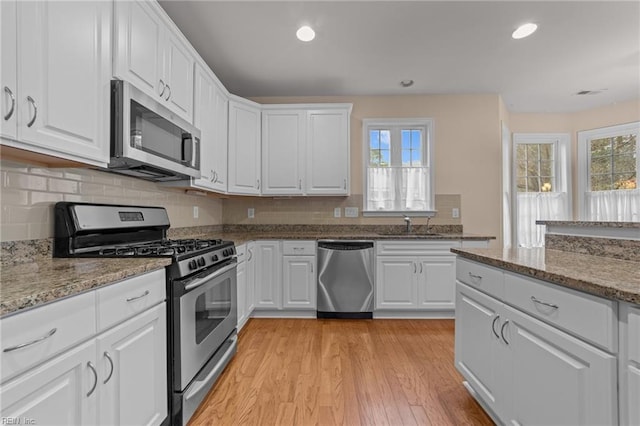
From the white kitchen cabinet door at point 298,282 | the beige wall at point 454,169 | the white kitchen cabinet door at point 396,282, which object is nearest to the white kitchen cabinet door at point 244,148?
the beige wall at point 454,169

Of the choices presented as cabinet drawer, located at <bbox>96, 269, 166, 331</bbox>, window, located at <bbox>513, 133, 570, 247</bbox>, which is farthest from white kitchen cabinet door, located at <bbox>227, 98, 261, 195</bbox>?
window, located at <bbox>513, 133, 570, 247</bbox>

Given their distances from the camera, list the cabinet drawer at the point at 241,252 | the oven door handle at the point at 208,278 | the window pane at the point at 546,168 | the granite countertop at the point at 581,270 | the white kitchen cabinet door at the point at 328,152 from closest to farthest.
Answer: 1. the granite countertop at the point at 581,270
2. the oven door handle at the point at 208,278
3. the cabinet drawer at the point at 241,252
4. the white kitchen cabinet door at the point at 328,152
5. the window pane at the point at 546,168

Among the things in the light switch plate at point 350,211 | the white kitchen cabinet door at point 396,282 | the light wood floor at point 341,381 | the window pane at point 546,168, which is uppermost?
the window pane at point 546,168

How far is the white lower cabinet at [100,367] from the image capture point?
82cm

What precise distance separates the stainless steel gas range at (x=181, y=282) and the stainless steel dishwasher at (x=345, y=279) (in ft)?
3.97

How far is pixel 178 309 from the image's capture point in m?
1.53

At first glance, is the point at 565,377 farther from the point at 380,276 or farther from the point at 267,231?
the point at 267,231

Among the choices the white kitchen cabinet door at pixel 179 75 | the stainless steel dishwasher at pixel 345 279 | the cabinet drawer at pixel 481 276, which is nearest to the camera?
the cabinet drawer at pixel 481 276

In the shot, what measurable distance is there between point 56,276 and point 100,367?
356 millimetres

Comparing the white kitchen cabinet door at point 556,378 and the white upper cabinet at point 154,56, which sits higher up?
the white upper cabinet at point 154,56

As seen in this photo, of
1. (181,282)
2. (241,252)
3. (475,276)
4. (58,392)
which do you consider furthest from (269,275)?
(58,392)

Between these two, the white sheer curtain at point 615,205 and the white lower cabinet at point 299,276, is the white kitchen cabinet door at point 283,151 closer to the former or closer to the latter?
the white lower cabinet at point 299,276

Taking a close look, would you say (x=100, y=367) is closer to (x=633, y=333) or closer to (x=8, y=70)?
(x=8, y=70)

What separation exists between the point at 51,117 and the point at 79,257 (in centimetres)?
71
